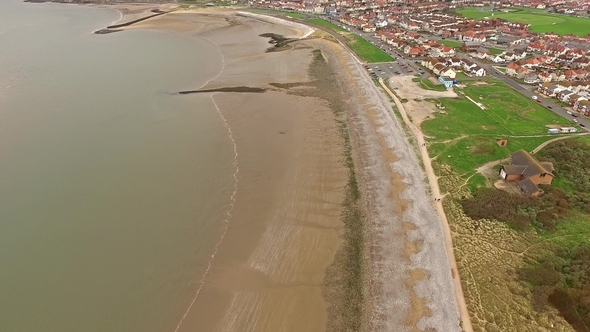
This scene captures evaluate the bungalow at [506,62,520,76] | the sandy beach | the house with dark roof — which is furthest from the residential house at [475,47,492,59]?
the house with dark roof

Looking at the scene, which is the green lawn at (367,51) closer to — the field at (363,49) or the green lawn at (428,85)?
the field at (363,49)

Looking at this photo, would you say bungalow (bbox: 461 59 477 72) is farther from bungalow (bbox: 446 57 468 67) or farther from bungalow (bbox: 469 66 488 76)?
bungalow (bbox: 446 57 468 67)

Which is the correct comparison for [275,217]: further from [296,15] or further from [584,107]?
[296,15]

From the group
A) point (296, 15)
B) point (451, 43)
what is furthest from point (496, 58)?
point (296, 15)

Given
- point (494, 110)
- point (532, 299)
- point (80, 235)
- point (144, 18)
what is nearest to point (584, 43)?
point (494, 110)

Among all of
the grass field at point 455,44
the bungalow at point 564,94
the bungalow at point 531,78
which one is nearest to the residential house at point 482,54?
the grass field at point 455,44

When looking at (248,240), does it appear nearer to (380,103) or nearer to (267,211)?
(267,211)
